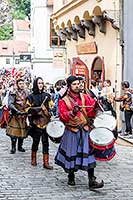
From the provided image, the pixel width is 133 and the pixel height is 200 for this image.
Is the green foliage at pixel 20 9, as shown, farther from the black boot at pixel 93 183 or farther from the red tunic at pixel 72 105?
the black boot at pixel 93 183

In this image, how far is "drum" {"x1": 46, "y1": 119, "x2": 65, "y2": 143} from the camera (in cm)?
868

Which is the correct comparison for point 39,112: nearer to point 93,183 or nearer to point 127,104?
point 93,183

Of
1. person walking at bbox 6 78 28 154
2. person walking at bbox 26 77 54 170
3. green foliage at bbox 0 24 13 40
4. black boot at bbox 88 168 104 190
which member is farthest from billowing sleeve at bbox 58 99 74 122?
green foliage at bbox 0 24 13 40

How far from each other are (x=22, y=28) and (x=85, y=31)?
6977cm

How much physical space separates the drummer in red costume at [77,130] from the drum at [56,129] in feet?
1.06

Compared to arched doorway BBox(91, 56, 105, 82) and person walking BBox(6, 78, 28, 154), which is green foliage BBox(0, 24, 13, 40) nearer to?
arched doorway BBox(91, 56, 105, 82)

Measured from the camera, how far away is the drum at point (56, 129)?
28.5ft

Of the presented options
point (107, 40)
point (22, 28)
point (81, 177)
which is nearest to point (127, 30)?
point (107, 40)

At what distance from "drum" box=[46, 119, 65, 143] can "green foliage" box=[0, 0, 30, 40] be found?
8059 cm

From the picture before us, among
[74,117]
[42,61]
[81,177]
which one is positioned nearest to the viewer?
[74,117]

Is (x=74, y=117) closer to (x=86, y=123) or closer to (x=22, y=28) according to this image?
(x=86, y=123)

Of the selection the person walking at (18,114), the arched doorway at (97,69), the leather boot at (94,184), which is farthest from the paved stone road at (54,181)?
the arched doorway at (97,69)

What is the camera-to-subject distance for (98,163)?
1054 cm

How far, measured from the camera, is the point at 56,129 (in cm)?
883
